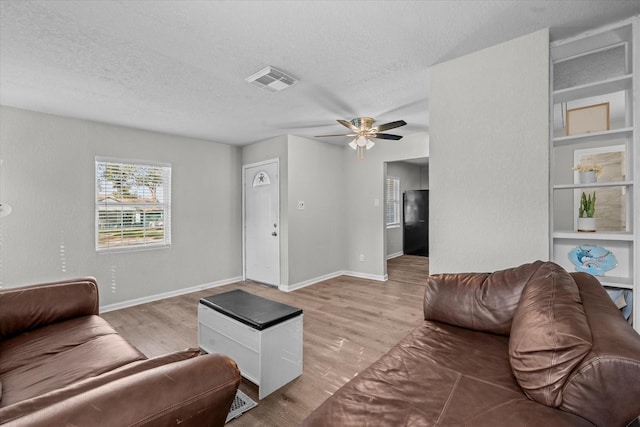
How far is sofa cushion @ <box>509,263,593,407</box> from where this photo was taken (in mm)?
1027

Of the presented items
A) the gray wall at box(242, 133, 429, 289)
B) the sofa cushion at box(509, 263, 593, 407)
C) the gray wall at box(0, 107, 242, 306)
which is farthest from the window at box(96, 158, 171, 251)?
the sofa cushion at box(509, 263, 593, 407)

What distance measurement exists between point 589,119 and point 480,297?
1.58m

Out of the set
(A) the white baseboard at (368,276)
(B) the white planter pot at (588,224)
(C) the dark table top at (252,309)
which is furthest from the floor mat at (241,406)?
(A) the white baseboard at (368,276)

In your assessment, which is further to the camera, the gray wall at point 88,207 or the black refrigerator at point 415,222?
the black refrigerator at point 415,222

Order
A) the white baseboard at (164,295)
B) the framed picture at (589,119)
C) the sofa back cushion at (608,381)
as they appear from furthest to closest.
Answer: the white baseboard at (164,295) < the framed picture at (589,119) < the sofa back cushion at (608,381)

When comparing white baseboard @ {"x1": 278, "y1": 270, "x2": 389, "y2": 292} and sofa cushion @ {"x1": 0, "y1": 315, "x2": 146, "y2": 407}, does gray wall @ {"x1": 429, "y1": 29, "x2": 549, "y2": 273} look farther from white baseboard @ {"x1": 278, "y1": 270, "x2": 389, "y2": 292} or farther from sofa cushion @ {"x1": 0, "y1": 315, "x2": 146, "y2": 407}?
white baseboard @ {"x1": 278, "y1": 270, "x2": 389, "y2": 292}

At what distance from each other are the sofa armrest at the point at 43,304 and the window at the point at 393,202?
603 centimetres

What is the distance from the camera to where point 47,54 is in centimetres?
219

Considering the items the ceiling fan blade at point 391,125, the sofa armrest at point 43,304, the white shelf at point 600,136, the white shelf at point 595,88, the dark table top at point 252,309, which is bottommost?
the dark table top at point 252,309

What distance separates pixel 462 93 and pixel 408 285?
333 cm

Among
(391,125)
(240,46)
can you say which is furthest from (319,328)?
(240,46)

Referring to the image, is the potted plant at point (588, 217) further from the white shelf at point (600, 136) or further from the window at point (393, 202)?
the window at point (393, 202)

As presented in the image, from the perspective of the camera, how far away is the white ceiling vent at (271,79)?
250 cm

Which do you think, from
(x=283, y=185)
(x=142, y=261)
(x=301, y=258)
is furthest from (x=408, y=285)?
(x=142, y=261)
